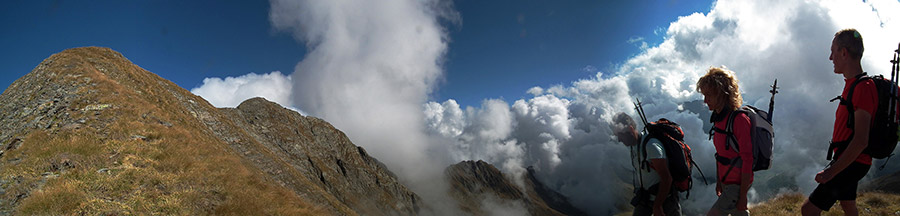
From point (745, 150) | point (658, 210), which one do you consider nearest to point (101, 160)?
point (658, 210)

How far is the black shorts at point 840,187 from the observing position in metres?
4.53

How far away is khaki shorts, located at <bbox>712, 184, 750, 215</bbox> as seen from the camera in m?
5.35

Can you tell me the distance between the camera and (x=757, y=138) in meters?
5.13

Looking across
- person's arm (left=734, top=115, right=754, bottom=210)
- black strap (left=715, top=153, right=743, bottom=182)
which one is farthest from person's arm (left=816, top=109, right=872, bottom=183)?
black strap (left=715, top=153, right=743, bottom=182)

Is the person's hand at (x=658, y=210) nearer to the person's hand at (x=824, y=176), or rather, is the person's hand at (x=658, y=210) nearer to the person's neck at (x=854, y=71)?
the person's hand at (x=824, y=176)

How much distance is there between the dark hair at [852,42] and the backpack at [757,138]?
126 cm

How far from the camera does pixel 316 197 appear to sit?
4153 centimetres

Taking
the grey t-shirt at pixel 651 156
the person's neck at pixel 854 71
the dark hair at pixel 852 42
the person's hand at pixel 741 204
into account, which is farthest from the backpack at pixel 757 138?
the dark hair at pixel 852 42

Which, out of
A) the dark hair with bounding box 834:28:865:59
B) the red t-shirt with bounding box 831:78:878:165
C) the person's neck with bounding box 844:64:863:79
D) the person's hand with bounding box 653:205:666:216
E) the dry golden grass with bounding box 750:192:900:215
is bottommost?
the person's hand with bounding box 653:205:666:216

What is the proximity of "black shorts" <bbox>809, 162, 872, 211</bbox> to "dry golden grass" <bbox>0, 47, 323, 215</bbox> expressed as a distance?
14.8 metres

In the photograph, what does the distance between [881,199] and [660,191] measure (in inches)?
634

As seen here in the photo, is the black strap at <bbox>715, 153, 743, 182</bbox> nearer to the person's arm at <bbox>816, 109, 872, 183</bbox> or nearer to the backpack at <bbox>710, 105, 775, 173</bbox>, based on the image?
the backpack at <bbox>710, 105, 775, 173</bbox>

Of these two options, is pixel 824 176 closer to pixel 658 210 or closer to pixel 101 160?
pixel 658 210

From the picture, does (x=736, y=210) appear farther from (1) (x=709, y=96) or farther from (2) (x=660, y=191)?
(1) (x=709, y=96)
